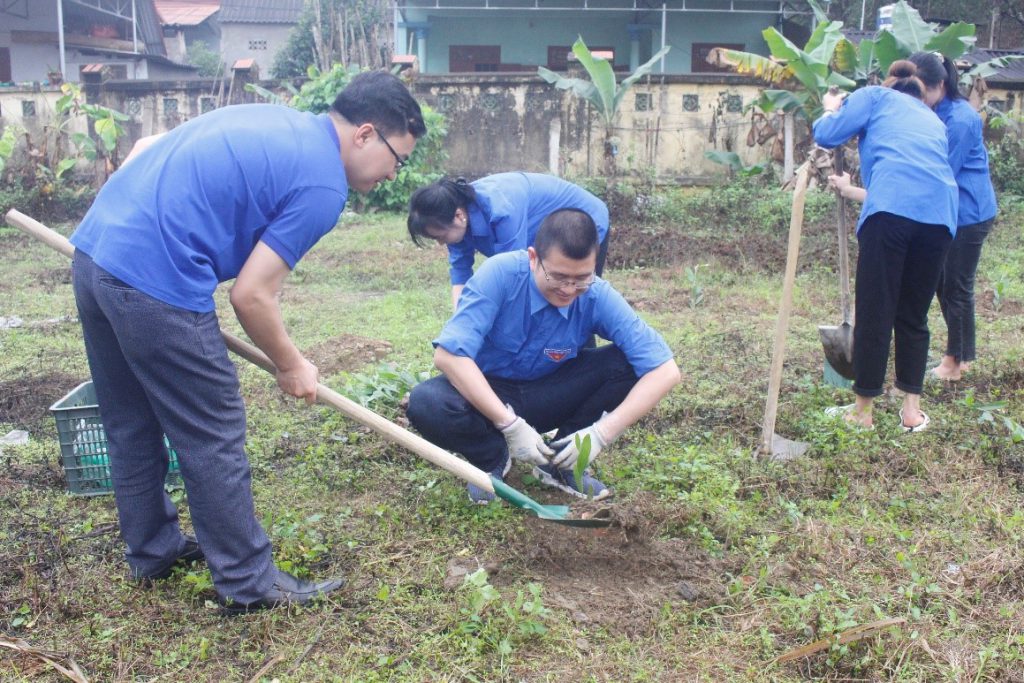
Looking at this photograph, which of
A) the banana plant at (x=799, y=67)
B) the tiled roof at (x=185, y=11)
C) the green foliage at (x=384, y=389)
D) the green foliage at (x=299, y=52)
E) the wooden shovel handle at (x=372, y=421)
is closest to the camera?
the wooden shovel handle at (x=372, y=421)

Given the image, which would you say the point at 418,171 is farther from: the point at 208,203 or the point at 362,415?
the point at 208,203

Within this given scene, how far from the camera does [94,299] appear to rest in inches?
96.7

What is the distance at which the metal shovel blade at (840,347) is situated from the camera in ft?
14.4

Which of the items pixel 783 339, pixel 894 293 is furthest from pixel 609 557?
pixel 894 293

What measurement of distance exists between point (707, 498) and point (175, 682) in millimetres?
1918

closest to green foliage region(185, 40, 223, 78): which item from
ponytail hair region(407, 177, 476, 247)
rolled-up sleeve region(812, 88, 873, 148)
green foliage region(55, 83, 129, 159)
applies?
green foliage region(55, 83, 129, 159)

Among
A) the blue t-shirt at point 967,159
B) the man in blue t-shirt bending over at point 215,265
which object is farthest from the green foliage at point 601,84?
the man in blue t-shirt bending over at point 215,265

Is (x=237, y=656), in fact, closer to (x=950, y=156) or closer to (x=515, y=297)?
(x=515, y=297)

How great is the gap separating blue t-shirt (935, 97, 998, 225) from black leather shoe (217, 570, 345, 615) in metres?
3.55

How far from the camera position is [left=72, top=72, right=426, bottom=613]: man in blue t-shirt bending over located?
7.74ft

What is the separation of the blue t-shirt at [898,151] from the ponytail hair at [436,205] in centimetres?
171

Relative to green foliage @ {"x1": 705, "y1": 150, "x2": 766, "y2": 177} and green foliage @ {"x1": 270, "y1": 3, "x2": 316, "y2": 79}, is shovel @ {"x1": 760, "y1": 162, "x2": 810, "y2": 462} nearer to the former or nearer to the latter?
green foliage @ {"x1": 705, "y1": 150, "x2": 766, "y2": 177}

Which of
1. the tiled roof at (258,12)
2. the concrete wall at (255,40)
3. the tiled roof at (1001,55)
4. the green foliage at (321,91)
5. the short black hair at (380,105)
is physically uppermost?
the tiled roof at (258,12)

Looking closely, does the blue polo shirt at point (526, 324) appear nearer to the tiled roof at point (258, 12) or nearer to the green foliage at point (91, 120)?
the green foliage at point (91, 120)
